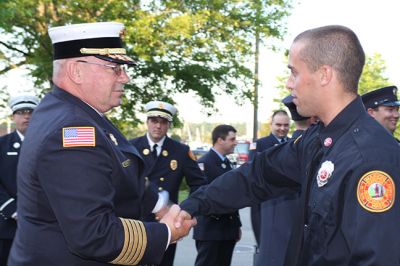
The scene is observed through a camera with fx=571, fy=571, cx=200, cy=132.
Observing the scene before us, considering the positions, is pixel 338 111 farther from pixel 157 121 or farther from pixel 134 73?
pixel 134 73

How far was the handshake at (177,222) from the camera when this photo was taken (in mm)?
2906

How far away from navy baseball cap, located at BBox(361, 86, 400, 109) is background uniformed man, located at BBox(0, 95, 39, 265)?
11.7 feet

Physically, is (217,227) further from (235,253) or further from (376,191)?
(376,191)

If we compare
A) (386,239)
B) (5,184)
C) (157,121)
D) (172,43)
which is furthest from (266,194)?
(172,43)

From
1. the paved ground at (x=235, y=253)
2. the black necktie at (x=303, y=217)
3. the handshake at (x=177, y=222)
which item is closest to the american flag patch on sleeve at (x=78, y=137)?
the handshake at (x=177, y=222)

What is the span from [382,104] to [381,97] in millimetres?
73

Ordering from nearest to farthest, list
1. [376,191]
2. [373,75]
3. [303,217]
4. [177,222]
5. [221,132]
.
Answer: [376,191] < [303,217] < [177,222] < [221,132] < [373,75]

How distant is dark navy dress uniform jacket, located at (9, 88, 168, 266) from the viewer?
7.97 ft

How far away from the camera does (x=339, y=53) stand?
2.59m

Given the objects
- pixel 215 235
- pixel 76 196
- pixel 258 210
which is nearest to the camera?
pixel 76 196

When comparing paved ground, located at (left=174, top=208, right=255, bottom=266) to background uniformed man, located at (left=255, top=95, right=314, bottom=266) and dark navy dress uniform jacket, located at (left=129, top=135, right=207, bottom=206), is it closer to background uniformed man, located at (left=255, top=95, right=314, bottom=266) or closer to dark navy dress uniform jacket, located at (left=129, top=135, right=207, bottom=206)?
dark navy dress uniform jacket, located at (left=129, top=135, right=207, bottom=206)

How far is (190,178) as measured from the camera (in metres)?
7.02

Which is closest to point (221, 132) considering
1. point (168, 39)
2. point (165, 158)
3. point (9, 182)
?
point (165, 158)

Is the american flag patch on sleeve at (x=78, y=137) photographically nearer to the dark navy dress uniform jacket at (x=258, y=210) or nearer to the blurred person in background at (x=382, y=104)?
the dark navy dress uniform jacket at (x=258, y=210)
